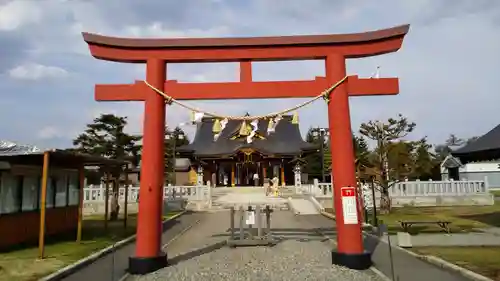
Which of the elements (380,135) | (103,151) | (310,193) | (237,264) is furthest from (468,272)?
(103,151)

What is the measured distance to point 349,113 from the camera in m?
8.88

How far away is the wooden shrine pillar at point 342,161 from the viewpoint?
8352 millimetres

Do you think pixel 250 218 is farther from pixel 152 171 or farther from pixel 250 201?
pixel 250 201

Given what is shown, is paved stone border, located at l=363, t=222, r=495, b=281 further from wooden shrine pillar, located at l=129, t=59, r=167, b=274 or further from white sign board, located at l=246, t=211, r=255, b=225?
wooden shrine pillar, located at l=129, t=59, r=167, b=274

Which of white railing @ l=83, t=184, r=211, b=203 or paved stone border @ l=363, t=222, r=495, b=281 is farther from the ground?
white railing @ l=83, t=184, r=211, b=203

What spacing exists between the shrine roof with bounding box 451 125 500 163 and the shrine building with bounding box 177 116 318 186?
27319 mm

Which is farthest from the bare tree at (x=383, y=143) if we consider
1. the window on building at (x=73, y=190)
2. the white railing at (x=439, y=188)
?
the window on building at (x=73, y=190)

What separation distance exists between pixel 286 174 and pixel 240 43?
36327 millimetres

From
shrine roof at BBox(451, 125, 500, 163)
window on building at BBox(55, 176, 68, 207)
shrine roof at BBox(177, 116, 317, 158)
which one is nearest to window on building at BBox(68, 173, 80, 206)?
window on building at BBox(55, 176, 68, 207)

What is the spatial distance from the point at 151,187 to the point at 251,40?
3936 mm

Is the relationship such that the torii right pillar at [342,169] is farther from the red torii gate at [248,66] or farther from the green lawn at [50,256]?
the green lawn at [50,256]

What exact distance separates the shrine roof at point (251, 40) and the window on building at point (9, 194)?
6181 millimetres

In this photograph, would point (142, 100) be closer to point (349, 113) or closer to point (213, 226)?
point (349, 113)

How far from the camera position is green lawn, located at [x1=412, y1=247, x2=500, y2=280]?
26.6 ft
